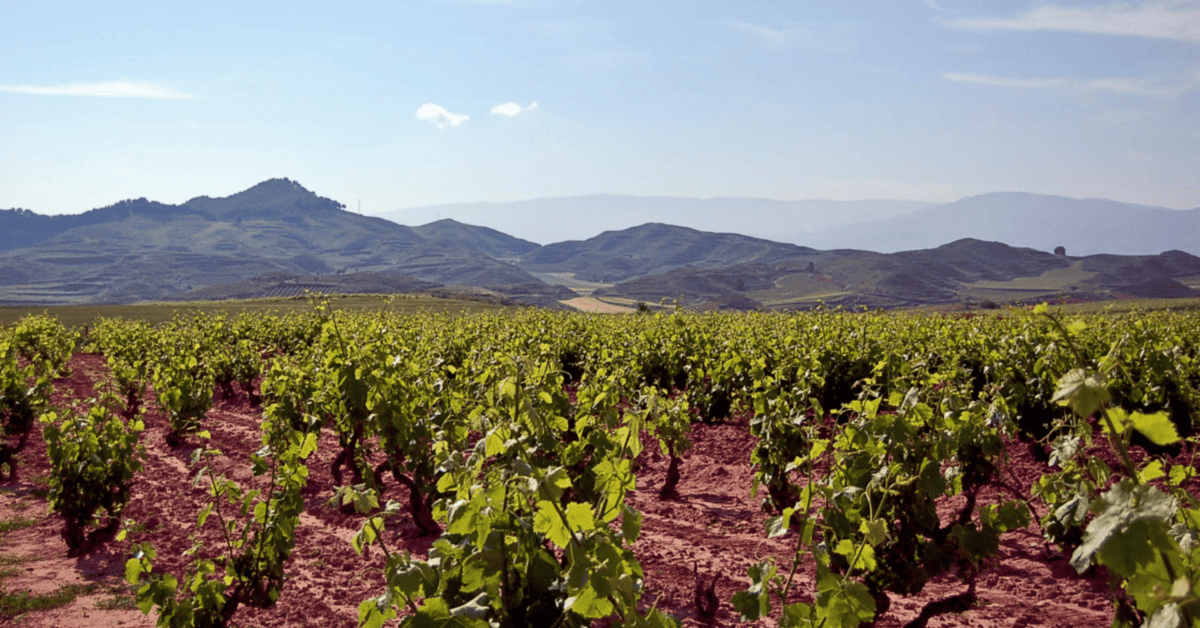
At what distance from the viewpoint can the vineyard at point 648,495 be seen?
9.12 feet

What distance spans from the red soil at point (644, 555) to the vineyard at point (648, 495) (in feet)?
0.13

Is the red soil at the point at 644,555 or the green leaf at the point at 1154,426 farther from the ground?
the green leaf at the point at 1154,426

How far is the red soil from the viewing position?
5.92 metres

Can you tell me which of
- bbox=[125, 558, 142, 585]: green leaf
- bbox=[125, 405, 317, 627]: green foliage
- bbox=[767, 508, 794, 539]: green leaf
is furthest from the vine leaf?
bbox=[125, 558, 142, 585]: green leaf

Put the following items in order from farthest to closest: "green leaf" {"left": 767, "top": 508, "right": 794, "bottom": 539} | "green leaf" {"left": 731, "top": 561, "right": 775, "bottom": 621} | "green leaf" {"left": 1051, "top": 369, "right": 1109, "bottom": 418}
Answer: "green leaf" {"left": 767, "top": 508, "right": 794, "bottom": 539} → "green leaf" {"left": 731, "top": 561, "right": 775, "bottom": 621} → "green leaf" {"left": 1051, "top": 369, "right": 1109, "bottom": 418}

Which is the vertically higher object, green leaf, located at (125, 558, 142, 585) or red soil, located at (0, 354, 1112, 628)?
green leaf, located at (125, 558, 142, 585)

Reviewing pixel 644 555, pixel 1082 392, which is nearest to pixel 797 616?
pixel 1082 392

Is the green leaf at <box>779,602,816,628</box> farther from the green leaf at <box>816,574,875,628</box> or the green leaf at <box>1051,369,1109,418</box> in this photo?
the green leaf at <box>1051,369,1109,418</box>

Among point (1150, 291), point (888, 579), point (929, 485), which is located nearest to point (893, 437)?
point (929, 485)

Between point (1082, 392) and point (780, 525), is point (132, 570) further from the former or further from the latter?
point (1082, 392)

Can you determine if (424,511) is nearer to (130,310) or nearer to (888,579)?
(888,579)

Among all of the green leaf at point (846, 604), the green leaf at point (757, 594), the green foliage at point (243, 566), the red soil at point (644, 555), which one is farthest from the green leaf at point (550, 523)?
the green foliage at point (243, 566)

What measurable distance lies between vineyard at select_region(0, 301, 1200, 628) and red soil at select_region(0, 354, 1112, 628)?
1.5 inches

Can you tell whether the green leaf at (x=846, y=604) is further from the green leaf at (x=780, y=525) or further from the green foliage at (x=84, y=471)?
the green foliage at (x=84, y=471)
